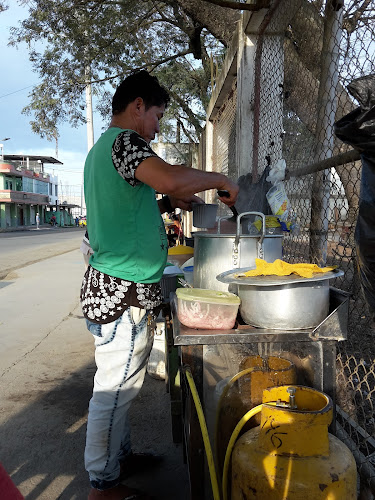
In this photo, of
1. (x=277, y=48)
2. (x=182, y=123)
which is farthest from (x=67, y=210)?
(x=277, y=48)

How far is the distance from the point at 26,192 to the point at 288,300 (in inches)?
2288

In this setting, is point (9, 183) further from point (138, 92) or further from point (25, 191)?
point (138, 92)

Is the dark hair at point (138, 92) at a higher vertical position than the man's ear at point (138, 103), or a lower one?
higher

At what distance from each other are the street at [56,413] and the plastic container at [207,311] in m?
1.19

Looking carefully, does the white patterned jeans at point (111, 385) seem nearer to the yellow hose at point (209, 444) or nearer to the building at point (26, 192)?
the yellow hose at point (209, 444)

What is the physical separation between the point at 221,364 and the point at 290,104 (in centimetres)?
265

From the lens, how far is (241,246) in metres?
2.26

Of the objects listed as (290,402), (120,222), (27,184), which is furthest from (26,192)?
(290,402)

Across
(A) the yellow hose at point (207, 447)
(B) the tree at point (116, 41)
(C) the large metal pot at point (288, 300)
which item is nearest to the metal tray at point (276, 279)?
(C) the large metal pot at point (288, 300)

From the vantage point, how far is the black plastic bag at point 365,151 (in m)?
1.43

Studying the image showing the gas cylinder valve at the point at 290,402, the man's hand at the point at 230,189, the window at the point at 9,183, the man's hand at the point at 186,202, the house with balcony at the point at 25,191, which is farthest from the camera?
the window at the point at 9,183

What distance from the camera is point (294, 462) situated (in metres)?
1.52

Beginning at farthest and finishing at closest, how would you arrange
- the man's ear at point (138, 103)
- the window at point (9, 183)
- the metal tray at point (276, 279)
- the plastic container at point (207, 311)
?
the window at point (9, 183) → the man's ear at point (138, 103) → the plastic container at point (207, 311) → the metal tray at point (276, 279)

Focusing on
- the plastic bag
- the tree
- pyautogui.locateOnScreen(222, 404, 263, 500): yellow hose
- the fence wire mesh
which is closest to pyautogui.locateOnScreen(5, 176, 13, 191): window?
the tree
